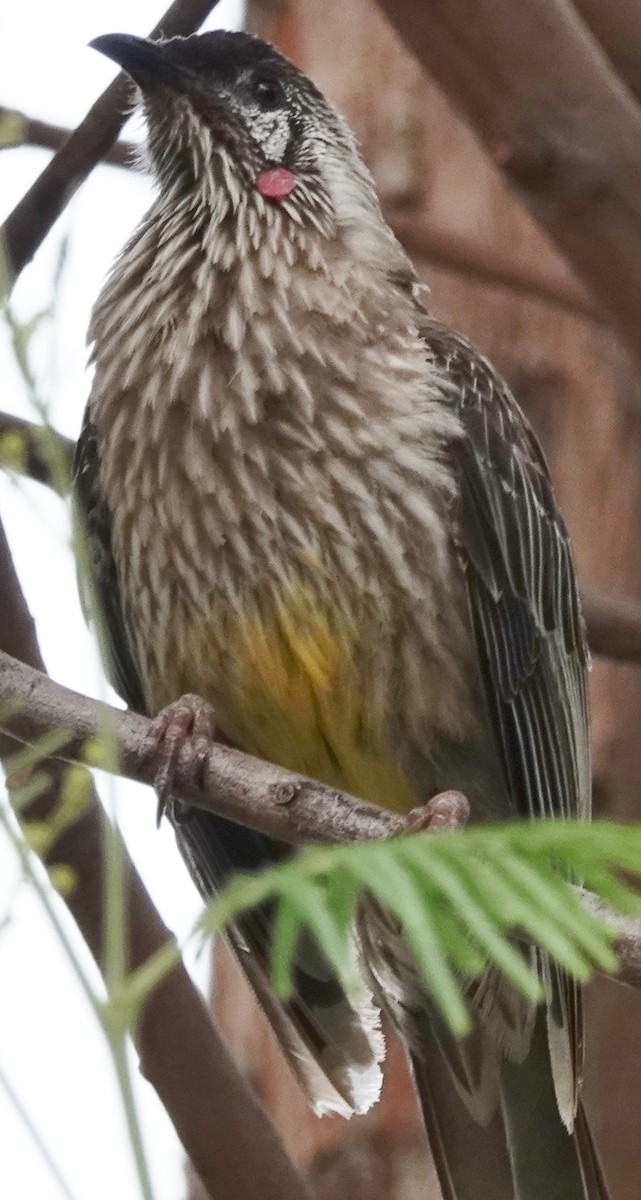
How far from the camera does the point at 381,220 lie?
11.1 feet

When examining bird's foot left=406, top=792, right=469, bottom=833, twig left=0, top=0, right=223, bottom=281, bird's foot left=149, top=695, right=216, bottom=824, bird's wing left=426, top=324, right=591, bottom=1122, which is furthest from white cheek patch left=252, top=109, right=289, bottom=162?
bird's foot left=406, top=792, right=469, bottom=833

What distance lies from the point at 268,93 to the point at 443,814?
4.87ft

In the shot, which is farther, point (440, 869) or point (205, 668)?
point (205, 668)

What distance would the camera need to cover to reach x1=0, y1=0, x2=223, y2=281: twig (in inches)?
111

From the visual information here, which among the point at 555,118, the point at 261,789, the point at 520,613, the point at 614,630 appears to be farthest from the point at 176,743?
the point at 555,118

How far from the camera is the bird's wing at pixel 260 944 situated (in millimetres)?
3070

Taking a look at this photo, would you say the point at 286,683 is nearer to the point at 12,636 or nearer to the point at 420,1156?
the point at 12,636

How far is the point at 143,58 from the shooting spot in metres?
3.19

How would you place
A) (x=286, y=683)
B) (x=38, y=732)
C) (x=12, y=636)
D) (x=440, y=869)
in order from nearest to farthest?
(x=440, y=869) < (x=38, y=732) < (x=12, y=636) < (x=286, y=683)

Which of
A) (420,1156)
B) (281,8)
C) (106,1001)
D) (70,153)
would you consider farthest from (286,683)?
(281,8)

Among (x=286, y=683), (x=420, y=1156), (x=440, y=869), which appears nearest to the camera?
(x=440, y=869)

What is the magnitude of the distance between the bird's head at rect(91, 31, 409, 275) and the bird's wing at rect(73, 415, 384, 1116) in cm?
53

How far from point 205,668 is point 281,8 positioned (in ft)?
7.88

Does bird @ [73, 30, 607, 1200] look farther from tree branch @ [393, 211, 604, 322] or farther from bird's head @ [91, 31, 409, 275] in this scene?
tree branch @ [393, 211, 604, 322]
